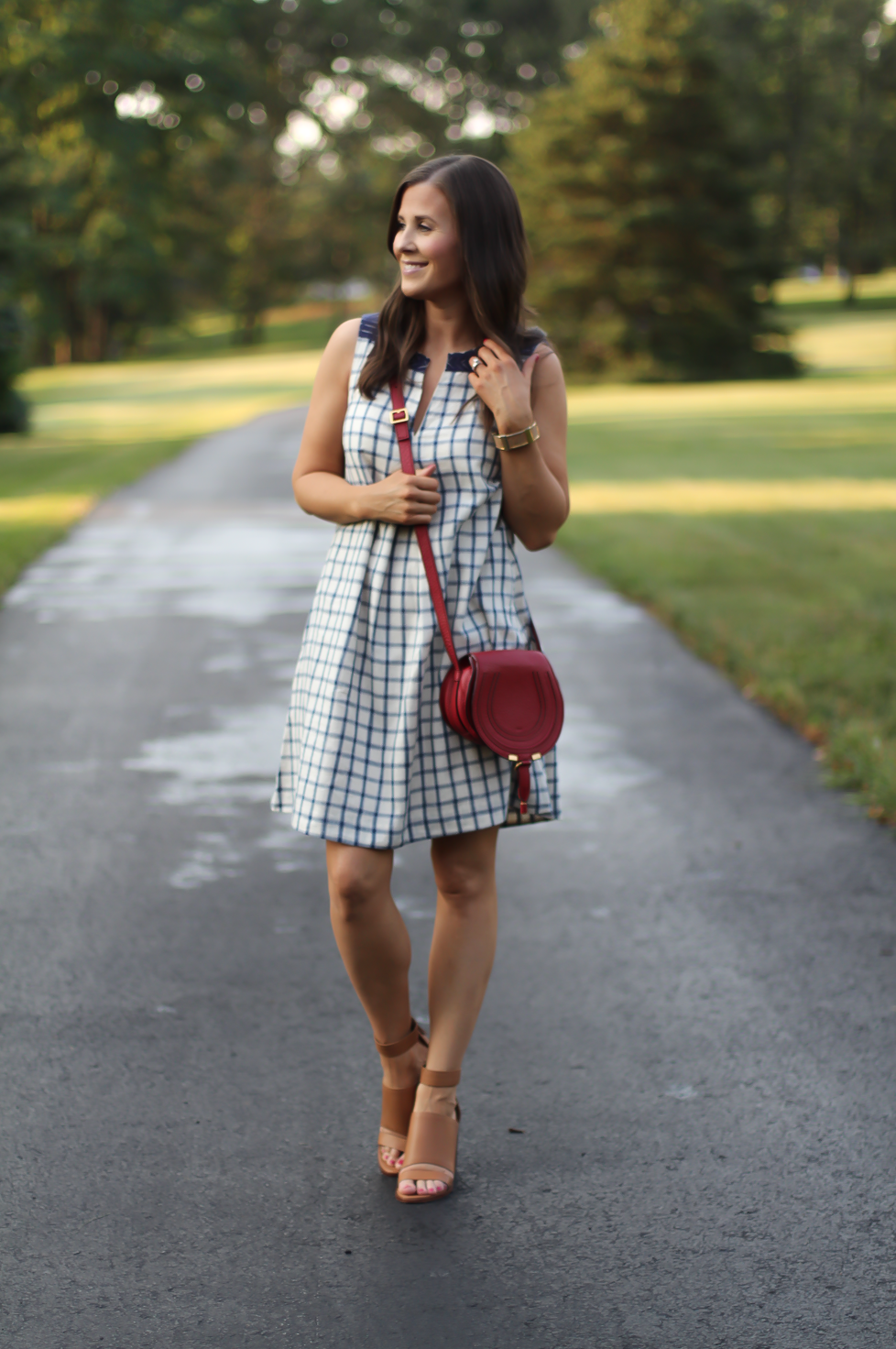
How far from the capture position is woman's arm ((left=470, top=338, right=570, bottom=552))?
2.88 metres

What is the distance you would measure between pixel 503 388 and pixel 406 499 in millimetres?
293

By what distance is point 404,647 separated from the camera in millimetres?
2947

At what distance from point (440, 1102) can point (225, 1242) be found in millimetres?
541

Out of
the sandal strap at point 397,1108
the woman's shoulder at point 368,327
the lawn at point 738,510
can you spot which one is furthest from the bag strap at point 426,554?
the lawn at point 738,510

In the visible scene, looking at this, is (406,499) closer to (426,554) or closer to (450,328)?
(426,554)

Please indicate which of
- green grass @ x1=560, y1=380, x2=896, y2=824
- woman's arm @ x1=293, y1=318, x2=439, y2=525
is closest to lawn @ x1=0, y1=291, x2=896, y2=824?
green grass @ x1=560, y1=380, x2=896, y2=824

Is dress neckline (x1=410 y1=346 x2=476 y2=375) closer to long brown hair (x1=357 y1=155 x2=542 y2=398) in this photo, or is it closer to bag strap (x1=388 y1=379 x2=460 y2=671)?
long brown hair (x1=357 y1=155 x2=542 y2=398)

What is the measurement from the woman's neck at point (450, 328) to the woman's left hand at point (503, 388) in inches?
4.9

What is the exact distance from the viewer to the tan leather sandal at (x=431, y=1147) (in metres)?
2.95

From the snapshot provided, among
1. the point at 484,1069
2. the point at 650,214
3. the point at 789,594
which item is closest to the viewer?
the point at 484,1069

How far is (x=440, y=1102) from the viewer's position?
3.06 metres

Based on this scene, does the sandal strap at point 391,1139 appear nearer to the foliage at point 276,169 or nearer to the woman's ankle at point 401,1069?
the woman's ankle at point 401,1069

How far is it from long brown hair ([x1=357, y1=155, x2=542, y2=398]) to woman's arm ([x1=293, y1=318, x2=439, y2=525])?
0.08 metres

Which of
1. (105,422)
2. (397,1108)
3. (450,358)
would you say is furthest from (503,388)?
(105,422)
